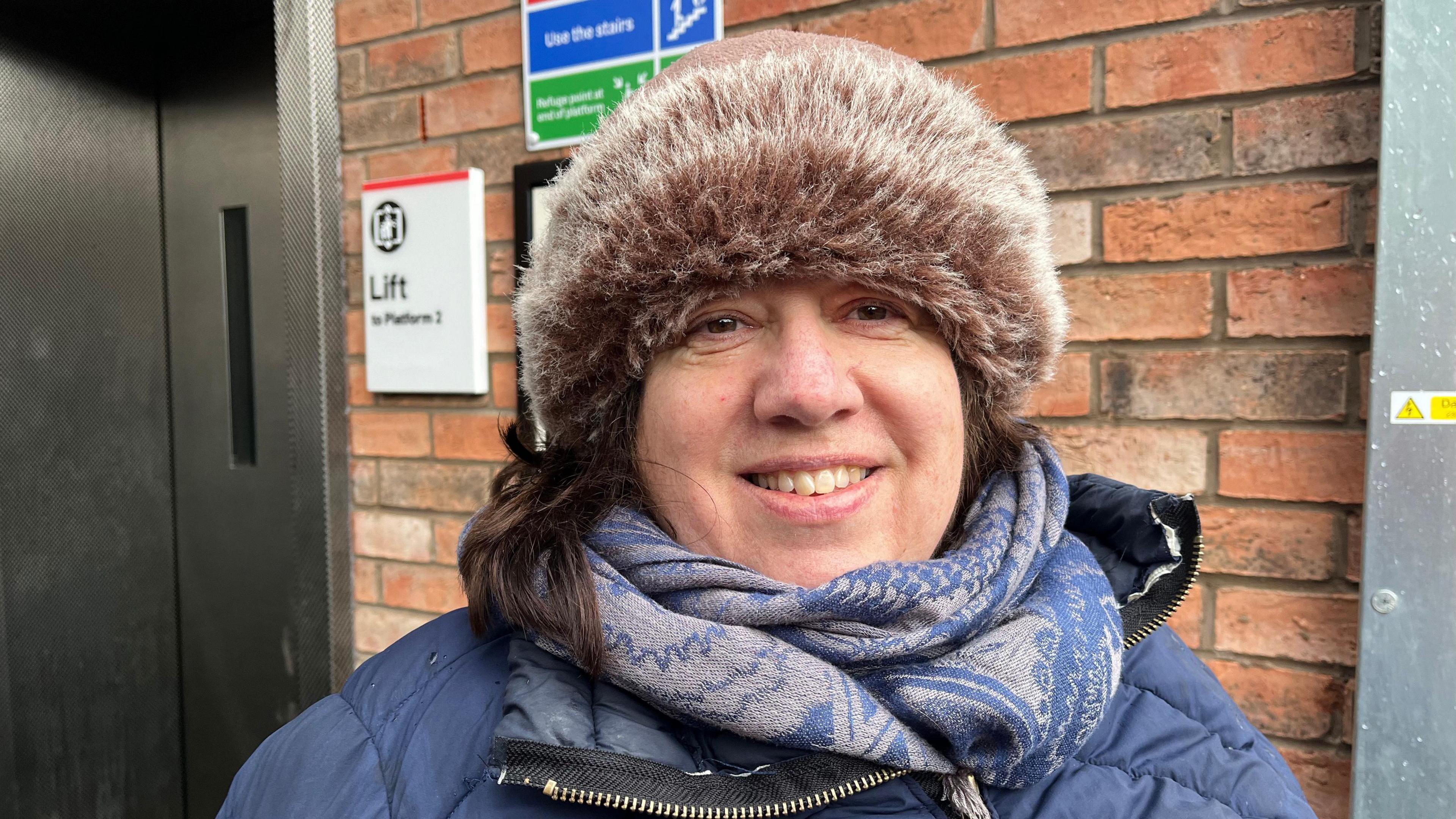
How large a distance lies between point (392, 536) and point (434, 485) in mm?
215

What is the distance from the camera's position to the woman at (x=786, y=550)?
924 mm

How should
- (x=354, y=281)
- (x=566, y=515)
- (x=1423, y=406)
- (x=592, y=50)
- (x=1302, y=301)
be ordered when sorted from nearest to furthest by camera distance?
(x=566, y=515)
(x=1423, y=406)
(x=1302, y=301)
(x=592, y=50)
(x=354, y=281)

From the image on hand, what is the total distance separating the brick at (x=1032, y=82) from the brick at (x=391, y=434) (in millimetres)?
1596

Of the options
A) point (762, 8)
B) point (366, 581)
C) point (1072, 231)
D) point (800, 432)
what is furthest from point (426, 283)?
point (1072, 231)

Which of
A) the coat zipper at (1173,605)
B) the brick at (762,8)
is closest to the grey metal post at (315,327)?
the brick at (762,8)

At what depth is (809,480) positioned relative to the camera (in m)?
1.05

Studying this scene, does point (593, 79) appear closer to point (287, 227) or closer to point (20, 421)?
point (287, 227)

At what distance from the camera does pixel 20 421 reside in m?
2.39

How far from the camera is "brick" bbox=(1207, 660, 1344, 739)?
146 cm

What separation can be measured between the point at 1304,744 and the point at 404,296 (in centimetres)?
224

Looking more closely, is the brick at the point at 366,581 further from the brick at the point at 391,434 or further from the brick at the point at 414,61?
the brick at the point at 414,61

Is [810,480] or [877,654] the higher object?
[810,480]

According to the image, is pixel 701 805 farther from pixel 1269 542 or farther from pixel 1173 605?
pixel 1269 542

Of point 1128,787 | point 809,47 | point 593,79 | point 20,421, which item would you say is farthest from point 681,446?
point 20,421
